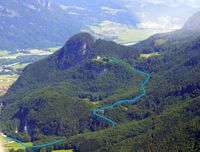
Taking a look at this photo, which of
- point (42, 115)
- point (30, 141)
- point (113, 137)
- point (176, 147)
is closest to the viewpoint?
point (176, 147)

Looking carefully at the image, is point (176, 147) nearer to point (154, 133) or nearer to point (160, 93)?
point (154, 133)

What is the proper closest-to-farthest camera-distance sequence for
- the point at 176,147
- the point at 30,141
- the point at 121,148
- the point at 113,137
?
the point at 176,147 < the point at 121,148 < the point at 113,137 < the point at 30,141

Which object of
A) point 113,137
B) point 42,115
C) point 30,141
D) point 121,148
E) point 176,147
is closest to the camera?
point 176,147

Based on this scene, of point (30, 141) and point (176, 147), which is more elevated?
point (176, 147)

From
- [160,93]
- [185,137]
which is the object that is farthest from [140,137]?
[160,93]

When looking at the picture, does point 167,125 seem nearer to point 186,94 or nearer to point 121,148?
point 121,148

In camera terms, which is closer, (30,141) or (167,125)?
(167,125)

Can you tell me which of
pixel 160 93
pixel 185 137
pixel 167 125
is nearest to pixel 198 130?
pixel 185 137

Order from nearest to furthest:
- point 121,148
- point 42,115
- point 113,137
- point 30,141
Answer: point 121,148, point 113,137, point 30,141, point 42,115

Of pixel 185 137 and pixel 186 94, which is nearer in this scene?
pixel 185 137
